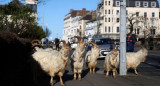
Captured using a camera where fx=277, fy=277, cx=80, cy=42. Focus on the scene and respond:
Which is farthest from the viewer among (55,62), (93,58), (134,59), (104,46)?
(104,46)

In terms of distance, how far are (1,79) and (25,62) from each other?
2317mm

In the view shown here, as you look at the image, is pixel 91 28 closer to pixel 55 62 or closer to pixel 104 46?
pixel 104 46

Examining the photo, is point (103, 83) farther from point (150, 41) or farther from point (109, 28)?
point (109, 28)

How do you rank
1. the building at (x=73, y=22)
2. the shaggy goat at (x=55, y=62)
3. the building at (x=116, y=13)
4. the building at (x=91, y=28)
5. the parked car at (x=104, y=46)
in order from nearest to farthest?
the shaggy goat at (x=55, y=62) → the parked car at (x=104, y=46) → the building at (x=116, y=13) → the building at (x=91, y=28) → the building at (x=73, y=22)

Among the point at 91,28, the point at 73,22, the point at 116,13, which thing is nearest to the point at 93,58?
the point at 116,13

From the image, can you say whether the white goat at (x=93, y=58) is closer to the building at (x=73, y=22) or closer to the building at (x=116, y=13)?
the building at (x=116, y=13)

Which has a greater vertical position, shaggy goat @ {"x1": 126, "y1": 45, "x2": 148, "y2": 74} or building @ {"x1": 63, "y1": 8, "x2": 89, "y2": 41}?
building @ {"x1": 63, "y1": 8, "x2": 89, "y2": 41}

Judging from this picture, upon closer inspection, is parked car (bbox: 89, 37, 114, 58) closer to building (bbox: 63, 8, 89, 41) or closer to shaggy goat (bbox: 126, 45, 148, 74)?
shaggy goat (bbox: 126, 45, 148, 74)

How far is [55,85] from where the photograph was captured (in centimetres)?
1151

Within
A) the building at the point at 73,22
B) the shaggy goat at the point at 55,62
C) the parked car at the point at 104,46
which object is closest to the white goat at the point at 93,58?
the shaggy goat at the point at 55,62

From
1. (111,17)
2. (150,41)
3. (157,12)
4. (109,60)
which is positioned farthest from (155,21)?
(109,60)

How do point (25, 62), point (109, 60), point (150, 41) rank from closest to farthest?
1. point (25, 62)
2. point (109, 60)
3. point (150, 41)

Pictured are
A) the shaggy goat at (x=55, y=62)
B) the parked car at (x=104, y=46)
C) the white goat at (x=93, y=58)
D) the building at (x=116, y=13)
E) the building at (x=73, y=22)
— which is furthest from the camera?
the building at (x=73, y=22)

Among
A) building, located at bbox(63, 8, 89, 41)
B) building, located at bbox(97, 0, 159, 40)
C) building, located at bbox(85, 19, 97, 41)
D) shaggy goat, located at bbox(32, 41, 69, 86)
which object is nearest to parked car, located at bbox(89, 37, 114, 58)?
shaggy goat, located at bbox(32, 41, 69, 86)
